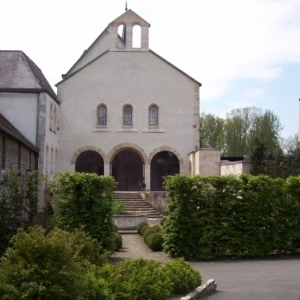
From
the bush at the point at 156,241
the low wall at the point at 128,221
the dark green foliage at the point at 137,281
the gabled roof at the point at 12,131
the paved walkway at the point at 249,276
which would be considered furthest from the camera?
the low wall at the point at 128,221

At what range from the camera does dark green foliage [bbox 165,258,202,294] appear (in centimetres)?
1242

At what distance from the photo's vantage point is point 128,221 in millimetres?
30469

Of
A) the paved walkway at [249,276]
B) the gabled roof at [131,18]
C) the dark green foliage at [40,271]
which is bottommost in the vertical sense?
the paved walkway at [249,276]

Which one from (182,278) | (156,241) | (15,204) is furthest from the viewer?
(156,241)

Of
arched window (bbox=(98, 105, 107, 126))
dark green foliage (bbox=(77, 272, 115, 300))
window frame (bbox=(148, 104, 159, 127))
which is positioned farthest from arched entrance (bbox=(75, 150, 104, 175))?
dark green foliage (bbox=(77, 272, 115, 300))

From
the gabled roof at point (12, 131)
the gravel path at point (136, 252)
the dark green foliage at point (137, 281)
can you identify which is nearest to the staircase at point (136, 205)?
the gabled roof at point (12, 131)

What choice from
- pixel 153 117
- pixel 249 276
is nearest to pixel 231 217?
pixel 249 276

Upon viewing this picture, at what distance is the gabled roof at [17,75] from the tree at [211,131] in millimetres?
35306

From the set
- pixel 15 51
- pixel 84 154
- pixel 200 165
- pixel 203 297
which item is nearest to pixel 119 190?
pixel 84 154

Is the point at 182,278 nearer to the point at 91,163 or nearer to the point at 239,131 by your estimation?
the point at 91,163

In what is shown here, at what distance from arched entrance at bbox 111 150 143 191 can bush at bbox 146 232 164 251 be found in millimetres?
19751

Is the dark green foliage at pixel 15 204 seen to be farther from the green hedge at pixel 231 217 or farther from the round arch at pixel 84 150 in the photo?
the round arch at pixel 84 150

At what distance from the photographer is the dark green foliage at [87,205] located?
1927 cm

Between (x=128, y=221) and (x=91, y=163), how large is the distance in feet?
41.6
